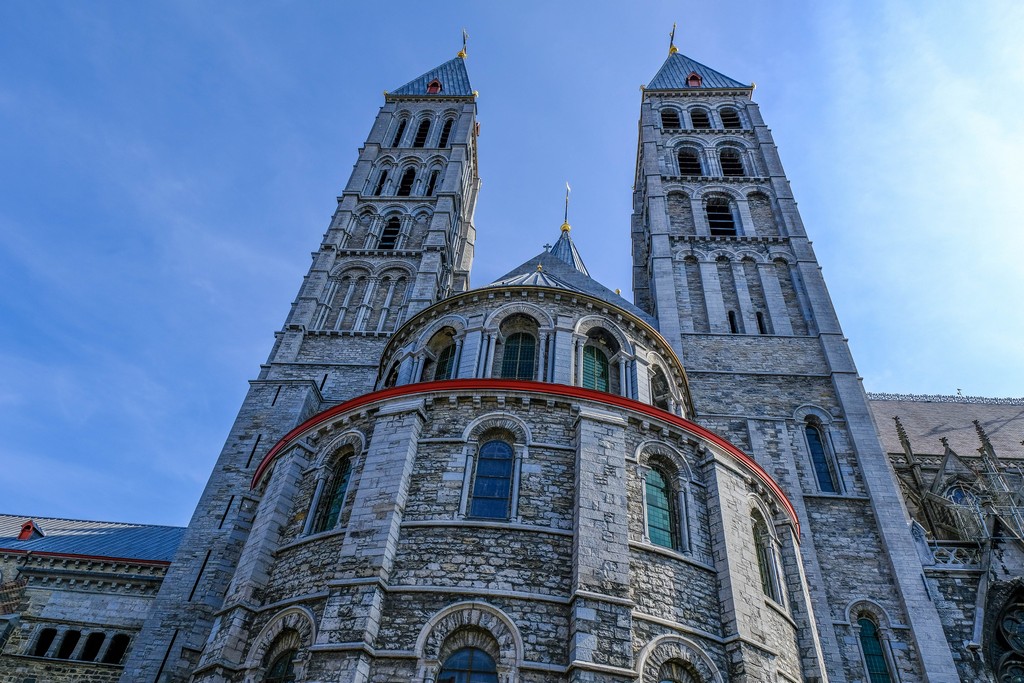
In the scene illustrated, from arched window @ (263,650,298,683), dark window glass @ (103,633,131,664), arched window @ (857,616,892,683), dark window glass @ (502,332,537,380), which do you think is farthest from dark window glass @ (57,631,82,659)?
arched window @ (857,616,892,683)

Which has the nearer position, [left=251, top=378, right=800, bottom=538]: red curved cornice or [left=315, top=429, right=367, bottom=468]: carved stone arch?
[left=251, top=378, right=800, bottom=538]: red curved cornice

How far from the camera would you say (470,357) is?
16.7 metres

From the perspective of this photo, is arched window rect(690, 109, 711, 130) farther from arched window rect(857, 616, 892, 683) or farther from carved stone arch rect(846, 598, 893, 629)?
arched window rect(857, 616, 892, 683)

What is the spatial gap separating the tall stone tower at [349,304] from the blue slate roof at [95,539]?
3.98m

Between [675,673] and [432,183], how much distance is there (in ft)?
96.5

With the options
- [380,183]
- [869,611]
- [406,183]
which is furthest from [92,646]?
[406,183]

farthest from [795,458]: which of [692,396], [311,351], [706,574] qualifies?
[311,351]

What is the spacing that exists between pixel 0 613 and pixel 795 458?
24.0 meters

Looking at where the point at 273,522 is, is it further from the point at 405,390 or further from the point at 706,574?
the point at 706,574

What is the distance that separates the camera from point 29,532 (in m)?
24.6

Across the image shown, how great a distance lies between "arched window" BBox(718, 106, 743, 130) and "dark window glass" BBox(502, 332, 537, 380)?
947 inches

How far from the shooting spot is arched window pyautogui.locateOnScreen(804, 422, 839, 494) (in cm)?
1961

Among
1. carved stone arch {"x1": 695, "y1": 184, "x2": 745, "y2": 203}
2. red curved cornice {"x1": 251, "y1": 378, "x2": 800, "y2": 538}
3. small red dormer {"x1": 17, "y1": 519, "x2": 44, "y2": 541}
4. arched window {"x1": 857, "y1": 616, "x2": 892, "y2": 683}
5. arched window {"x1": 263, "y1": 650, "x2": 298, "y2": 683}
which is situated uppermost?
carved stone arch {"x1": 695, "y1": 184, "x2": 745, "y2": 203}

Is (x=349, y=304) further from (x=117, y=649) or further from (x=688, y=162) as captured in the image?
(x=688, y=162)
